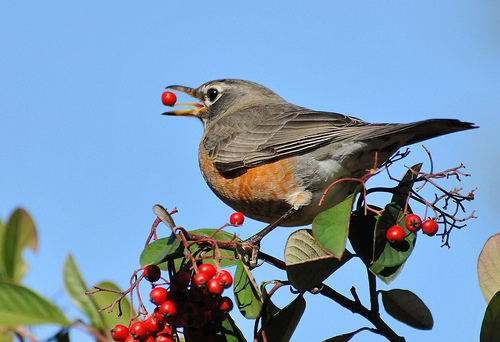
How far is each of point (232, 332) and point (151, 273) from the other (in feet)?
1.48

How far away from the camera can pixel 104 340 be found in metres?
1.38

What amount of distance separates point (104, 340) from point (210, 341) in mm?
663

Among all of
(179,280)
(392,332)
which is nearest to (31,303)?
(179,280)

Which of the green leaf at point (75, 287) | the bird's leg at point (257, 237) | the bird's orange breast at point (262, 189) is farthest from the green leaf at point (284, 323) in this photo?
the bird's orange breast at point (262, 189)

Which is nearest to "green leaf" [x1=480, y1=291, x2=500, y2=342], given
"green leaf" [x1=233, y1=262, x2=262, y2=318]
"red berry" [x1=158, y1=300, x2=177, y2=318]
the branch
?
the branch

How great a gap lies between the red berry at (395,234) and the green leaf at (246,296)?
60 centimetres

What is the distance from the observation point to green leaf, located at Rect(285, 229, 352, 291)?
2.13 meters

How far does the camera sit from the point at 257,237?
3115mm

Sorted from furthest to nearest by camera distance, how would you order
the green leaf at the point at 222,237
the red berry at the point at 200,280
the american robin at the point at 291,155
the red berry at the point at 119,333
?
1. the american robin at the point at 291,155
2. the green leaf at the point at 222,237
3. the red berry at the point at 119,333
4. the red berry at the point at 200,280

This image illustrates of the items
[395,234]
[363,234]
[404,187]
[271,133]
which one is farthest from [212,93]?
[395,234]

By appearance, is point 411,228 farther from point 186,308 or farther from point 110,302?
point 110,302

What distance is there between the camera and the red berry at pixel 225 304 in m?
1.92

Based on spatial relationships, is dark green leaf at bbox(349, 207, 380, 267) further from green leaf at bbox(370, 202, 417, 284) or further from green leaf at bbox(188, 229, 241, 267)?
green leaf at bbox(188, 229, 241, 267)

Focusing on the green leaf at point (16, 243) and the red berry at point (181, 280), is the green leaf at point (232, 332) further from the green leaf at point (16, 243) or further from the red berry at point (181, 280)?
the green leaf at point (16, 243)
